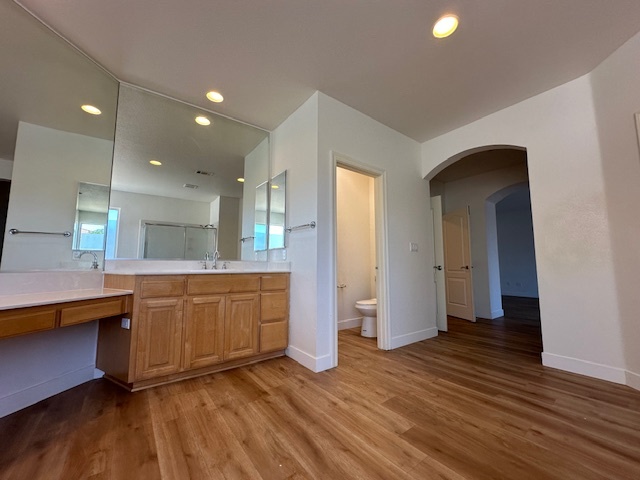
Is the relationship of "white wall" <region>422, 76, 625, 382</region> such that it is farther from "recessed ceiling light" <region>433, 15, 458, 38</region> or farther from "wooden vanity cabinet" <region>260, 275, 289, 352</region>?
"wooden vanity cabinet" <region>260, 275, 289, 352</region>

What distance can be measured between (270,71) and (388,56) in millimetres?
981

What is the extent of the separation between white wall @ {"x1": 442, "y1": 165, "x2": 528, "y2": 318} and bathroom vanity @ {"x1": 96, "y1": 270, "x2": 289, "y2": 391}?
3.77 m

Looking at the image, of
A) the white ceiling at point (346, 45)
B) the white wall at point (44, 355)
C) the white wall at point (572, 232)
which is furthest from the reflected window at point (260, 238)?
the white wall at point (572, 232)

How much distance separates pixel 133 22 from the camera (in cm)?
177

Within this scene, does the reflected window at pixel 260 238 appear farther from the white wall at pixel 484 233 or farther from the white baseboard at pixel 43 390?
Answer: the white wall at pixel 484 233

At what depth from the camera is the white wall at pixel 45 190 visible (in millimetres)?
1778

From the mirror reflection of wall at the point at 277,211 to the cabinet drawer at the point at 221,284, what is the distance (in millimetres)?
585

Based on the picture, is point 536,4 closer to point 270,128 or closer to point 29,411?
point 270,128

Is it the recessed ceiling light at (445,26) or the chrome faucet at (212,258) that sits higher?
the recessed ceiling light at (445,26)

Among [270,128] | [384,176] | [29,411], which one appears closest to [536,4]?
[384,176]

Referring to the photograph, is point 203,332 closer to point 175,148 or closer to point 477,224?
point 175,148

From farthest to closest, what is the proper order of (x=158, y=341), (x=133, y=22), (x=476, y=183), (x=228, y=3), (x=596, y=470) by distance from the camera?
(x=476, y=183) < (x=158, y=341) < (x=133, y=22) < (x=228, y=3) < (x=596, y=470)

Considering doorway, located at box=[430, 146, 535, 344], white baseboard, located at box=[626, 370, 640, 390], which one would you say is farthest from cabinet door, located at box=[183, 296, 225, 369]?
doorway, located at box=[430, 146, 535, 344]

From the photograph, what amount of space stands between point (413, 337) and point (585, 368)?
1442 millimetres
